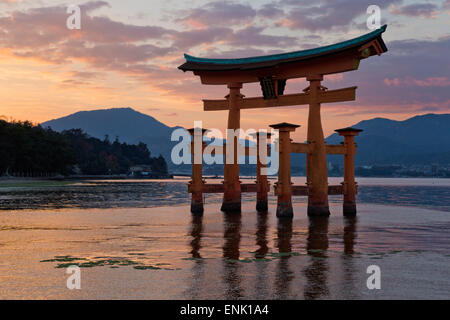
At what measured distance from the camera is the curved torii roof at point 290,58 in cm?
2292

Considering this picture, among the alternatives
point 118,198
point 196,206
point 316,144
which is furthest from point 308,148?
point 118,198

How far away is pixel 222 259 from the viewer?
510 inches

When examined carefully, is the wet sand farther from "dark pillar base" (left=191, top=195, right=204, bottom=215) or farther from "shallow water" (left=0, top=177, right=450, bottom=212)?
"shallow water" (left=0, top=177, right=450, bottom=212)

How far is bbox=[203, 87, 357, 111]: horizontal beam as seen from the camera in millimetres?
23438

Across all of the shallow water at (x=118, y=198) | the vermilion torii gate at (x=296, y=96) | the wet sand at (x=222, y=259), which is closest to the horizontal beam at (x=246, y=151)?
the vermilion torii gate at (x=296, y=96)

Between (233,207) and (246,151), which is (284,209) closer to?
(233,207)

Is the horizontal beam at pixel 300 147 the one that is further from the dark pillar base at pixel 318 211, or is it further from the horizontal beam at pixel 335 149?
the dark pillar base at pixel 318 211

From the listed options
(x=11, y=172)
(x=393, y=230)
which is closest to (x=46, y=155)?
(x=11, y=172)

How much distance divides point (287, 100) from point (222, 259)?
15.0 meters

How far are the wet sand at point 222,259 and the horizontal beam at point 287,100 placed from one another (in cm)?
615

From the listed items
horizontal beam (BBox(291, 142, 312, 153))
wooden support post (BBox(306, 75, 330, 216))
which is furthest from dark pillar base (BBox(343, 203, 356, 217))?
horizontal beam (BBox(291, 142, 312, 153))

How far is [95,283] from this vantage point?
9922 mm

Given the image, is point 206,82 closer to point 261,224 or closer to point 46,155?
point 261,224
